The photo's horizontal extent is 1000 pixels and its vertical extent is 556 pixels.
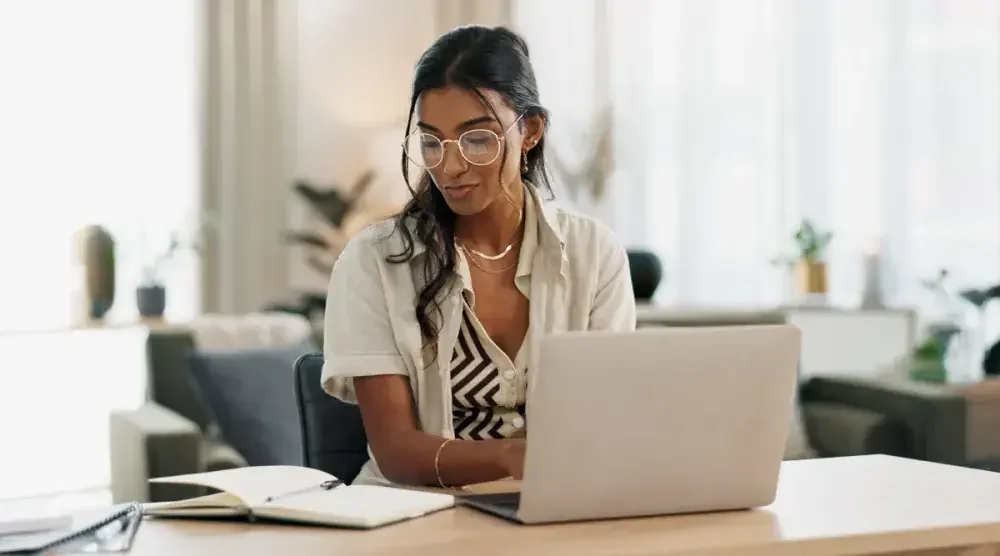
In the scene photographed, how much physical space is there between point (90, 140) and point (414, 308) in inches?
155

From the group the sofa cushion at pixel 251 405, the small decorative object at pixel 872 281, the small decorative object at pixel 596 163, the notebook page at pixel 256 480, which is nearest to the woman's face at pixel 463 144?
the notebook page at pixel 256 480

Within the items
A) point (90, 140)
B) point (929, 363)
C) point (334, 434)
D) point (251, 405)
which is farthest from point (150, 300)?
point (334, 434)

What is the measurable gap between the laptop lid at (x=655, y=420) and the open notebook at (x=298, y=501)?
148 millimetres

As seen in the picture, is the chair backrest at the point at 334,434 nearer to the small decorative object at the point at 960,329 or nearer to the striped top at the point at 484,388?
Answer: the striped top at the point at 484,388

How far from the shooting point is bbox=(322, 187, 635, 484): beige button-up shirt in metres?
1.94

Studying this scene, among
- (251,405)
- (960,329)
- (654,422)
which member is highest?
(654,422)

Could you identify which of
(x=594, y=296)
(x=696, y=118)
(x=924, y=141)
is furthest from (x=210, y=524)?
(x=696, y=118)

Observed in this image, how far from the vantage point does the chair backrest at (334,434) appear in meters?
2.18

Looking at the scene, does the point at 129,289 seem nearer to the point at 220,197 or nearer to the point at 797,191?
the point at 220,197

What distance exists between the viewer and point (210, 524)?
1398mm

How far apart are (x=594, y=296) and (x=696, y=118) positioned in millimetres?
3482

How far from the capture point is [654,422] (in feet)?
4.46

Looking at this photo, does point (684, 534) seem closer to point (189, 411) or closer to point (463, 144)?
point (463, 144)

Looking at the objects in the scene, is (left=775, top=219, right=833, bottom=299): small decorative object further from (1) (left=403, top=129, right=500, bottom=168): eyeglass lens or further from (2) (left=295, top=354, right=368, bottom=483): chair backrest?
(1) (left=403, top=129, right=500, bottom=168): eyeglass lens
